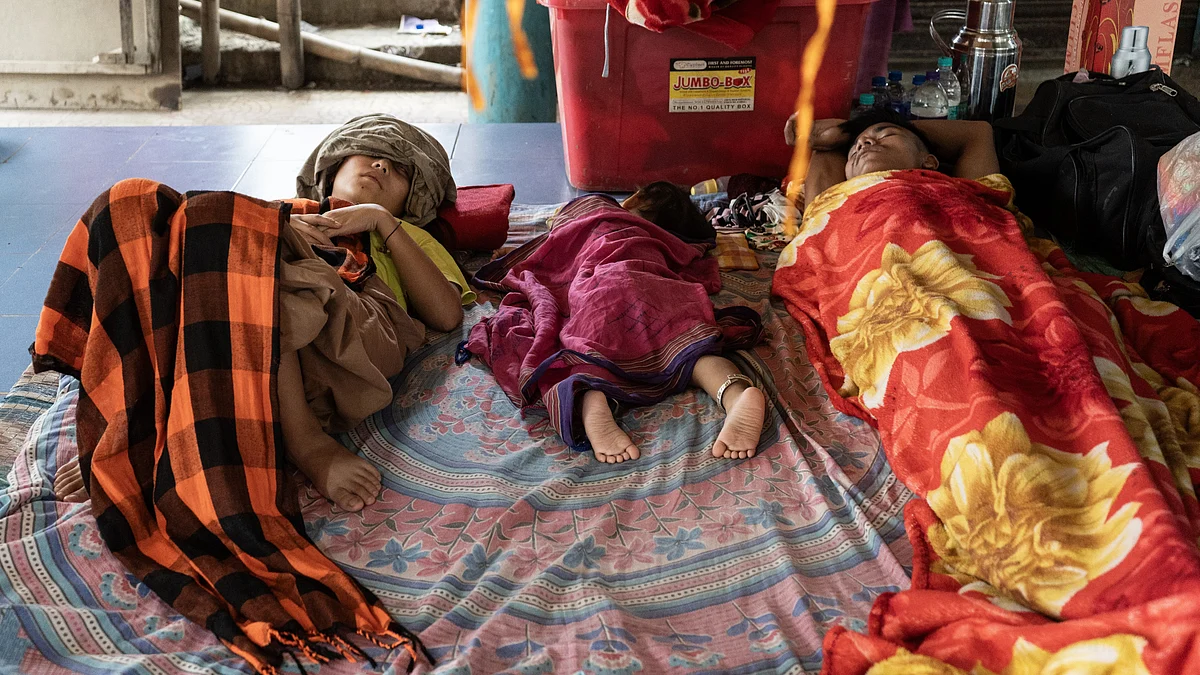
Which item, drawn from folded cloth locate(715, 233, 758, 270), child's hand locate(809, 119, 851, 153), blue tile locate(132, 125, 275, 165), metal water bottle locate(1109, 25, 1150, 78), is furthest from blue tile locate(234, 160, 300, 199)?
metal water bottle locate(1109, 25, 1150, 78)

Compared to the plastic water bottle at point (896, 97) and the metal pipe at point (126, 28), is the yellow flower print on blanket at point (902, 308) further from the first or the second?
the metal pipe at point (126, 28)

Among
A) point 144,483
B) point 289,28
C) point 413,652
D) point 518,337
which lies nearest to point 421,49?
point 289,28

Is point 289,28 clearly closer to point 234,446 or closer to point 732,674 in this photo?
point 234,446

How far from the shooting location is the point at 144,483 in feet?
4.86

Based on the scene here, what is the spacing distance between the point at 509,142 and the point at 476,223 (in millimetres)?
984

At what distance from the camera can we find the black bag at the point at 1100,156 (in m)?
2.12

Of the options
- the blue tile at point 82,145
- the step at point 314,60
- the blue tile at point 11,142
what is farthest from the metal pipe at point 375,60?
the blue tile at point 11,142

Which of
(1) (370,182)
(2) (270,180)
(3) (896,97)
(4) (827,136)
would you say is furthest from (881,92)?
(2) (270,180)

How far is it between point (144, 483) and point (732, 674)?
90 centimetres

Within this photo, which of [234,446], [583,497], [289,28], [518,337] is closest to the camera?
[234,446]

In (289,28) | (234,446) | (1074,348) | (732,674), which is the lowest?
(732,674)

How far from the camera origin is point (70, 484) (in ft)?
5.07

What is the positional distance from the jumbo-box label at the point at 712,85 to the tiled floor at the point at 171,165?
0.42 meters

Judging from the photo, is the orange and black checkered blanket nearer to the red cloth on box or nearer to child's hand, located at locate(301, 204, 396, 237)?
child's hand, located at locate(301, 204, 396, 237)
